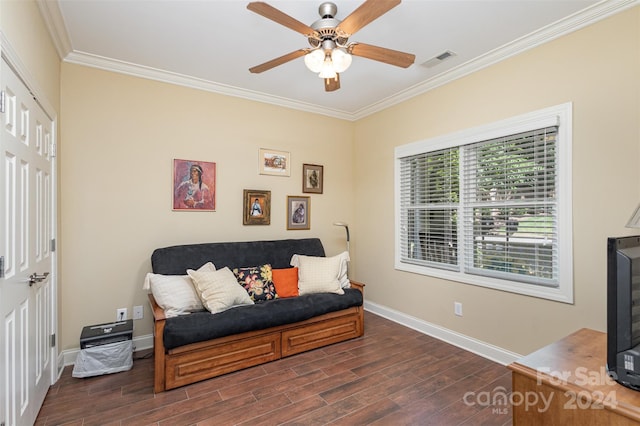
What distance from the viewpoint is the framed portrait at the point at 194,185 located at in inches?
130

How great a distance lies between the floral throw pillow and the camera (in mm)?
3135

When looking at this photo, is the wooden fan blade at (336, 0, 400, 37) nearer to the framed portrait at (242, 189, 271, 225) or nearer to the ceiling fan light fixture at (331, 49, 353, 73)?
the ceiling fan light fixture at (331, 49, 353, 73)

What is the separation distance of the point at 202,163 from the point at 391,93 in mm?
2303

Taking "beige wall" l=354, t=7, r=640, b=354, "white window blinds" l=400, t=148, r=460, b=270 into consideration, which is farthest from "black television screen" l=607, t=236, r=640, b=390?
"white window blinds" l=400, t=148, r=460, b=270

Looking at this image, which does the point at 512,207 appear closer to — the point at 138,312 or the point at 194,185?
the point at 194,185

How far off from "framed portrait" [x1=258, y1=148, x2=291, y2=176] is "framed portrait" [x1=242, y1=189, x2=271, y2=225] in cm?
27

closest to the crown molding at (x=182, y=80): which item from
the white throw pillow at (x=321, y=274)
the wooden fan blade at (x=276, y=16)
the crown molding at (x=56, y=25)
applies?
the crown molding at (x=56, y=25)

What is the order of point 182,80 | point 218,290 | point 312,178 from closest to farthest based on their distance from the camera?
point 218,290
point 182,80
point 312,178

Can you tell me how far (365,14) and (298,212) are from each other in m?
2.62

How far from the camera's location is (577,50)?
2.38 metres

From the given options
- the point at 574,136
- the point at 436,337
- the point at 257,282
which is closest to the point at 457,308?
the point at 436,337

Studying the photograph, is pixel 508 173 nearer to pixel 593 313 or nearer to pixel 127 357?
pixel 593 313

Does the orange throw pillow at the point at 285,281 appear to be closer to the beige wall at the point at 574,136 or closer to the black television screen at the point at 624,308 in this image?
the beige wall at the point at 574,136

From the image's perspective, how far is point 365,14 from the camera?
71.5 inches
